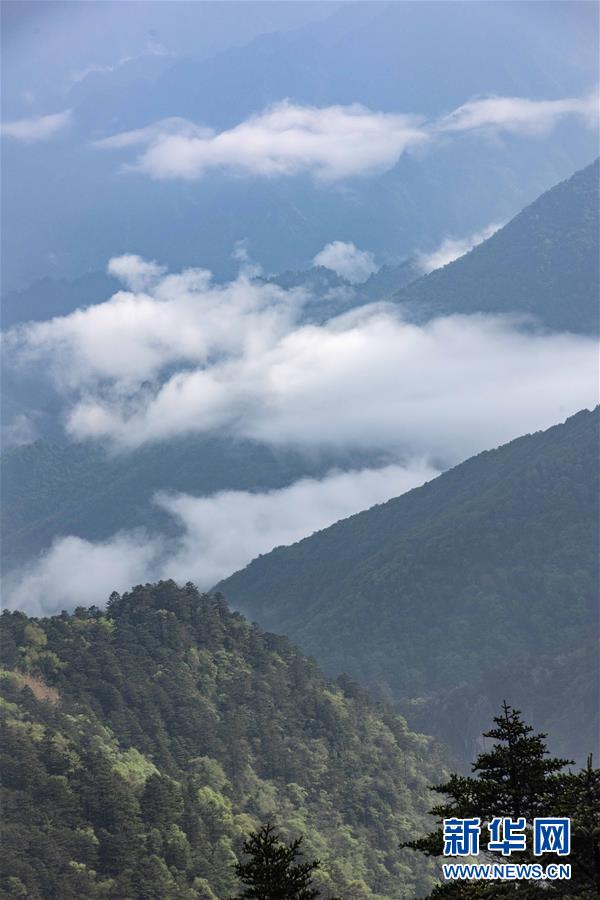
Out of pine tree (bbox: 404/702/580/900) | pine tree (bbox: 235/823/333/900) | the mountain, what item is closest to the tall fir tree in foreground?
pine tree (bbox: 404/702/580/900)

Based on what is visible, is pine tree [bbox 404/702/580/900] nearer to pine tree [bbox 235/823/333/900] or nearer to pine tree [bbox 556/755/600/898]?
pine tree [bbox 556/755/600/898]

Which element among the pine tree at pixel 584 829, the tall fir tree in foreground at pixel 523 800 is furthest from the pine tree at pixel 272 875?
the pine tree at pixel 584 829

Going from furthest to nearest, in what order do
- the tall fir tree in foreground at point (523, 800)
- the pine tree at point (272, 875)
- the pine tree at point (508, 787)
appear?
the pine tree at point (508, 787) < the pine tree at point (272, 875) < the tall fir tree in foreground at point (523, 800)

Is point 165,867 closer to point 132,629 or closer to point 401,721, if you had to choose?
point 132,629

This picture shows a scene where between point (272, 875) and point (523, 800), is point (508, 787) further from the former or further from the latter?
point (272, 875)

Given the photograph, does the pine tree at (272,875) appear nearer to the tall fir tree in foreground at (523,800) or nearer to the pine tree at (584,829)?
the tall fir tree in foreground at (523,800)

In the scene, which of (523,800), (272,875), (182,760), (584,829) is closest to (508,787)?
(523,800)
